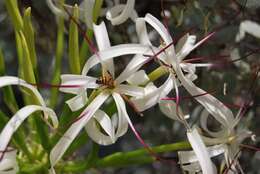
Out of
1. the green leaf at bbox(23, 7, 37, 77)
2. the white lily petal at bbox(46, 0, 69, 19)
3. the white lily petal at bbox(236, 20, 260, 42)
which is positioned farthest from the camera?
the white lily petal at bbox(236, 20, 260, 42)

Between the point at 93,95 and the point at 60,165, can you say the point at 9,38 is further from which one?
the point at 93,95

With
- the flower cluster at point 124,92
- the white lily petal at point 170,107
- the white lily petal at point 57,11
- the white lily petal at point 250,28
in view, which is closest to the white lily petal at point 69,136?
the flower cluster at point 124,92

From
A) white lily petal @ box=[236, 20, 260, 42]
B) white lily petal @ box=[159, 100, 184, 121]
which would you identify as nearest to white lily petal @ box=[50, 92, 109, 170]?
white lily petal @ box=[159, 100, 184, 121]

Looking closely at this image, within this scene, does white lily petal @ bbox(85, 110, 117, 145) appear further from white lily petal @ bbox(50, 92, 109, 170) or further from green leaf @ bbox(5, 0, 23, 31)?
green leaf @ bbox(5, 0, 23, 31)

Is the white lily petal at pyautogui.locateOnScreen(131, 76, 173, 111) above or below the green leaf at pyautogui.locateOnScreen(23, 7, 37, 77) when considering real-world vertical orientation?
below

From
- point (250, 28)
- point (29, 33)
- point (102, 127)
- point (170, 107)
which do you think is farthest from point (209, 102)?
point (250, 28)

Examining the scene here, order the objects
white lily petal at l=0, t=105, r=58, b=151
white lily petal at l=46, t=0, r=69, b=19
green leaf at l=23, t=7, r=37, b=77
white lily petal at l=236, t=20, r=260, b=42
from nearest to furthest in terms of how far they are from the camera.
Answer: white lily petal at l=0, t=105, r=58, b=151, green leaf at l=23, t=7, r=37, b=77, white lily petal at l=46, t=0, r=69, b=19, white lily petal at l=236, t=20, r=260, b=42

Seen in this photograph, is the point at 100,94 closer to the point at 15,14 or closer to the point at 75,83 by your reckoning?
the point at 75,83

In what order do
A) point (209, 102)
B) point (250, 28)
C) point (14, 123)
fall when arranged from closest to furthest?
point (14, 123) < point (209, 102) < point (250, 28)

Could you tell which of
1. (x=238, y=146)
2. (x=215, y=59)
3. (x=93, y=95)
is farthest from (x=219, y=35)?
(x=93, y=95)
